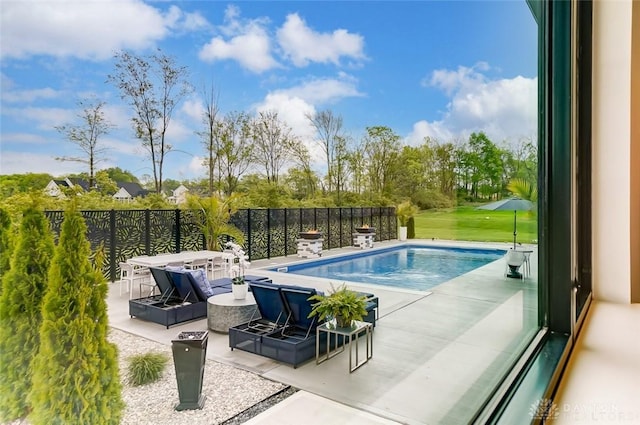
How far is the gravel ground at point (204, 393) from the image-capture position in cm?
149

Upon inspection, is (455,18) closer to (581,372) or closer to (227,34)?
(227,34)

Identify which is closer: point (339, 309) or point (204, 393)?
point (204, 393)

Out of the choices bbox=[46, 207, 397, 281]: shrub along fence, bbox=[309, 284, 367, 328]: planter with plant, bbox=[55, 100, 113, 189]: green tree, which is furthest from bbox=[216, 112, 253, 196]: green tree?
bbox=[55, 100, 113, 189]: green tree

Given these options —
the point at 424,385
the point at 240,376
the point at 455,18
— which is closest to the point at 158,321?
the point at 240,376

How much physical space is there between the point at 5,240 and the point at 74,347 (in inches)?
14.9

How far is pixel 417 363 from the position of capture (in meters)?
3.05

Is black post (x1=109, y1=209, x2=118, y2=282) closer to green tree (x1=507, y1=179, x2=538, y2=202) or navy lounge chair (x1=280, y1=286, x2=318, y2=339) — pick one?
navy lounge chair (x1=280, y1=286, x2=318, y2=339)

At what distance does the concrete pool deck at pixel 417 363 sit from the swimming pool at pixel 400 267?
113 cm

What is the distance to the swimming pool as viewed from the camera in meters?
5.83

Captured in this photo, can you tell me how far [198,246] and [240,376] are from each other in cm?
177

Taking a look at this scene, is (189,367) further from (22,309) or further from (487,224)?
(487,224)

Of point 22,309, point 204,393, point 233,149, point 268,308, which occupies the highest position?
point 233,149

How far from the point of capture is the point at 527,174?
2.48 m

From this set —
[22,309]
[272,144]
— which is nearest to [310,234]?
[272,144]
